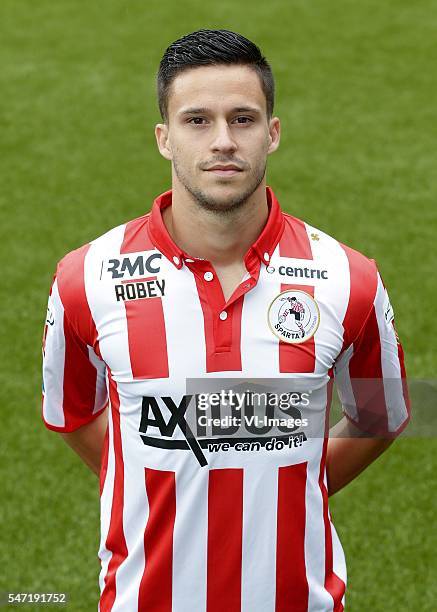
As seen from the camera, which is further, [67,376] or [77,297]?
[67,376]

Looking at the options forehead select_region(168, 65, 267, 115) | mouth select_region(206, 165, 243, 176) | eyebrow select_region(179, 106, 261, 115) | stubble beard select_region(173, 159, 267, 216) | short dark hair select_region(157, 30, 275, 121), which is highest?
short dark hair select_region(157, 30, 275, 121)

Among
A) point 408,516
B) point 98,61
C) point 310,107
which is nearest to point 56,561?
point 408,516

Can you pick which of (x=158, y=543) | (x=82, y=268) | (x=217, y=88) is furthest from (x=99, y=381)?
(x=217, y=88)

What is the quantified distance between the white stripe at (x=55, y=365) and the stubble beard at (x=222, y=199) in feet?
1.40

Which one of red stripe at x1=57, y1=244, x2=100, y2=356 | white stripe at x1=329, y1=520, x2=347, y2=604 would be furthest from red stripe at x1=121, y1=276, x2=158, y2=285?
white stripe at x1=329, y1=520, x2=347, y2=604

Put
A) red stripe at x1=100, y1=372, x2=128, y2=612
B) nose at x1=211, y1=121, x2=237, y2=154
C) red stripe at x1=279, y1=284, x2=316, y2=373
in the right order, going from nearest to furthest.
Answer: nose at x1=211, y1=121, x2=237, y2=154 < red stripe at x1=279, y1=284, x2=316, y2=373 < red stripe at x1=100, y1=372, x2=128, y2=612

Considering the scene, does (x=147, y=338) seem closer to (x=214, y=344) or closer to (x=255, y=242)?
(x=214, y=344)

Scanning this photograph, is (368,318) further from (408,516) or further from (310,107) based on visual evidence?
(310,107)

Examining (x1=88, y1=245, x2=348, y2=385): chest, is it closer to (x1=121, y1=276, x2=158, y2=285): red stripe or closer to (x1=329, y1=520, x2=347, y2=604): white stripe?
(x1=121, y1=276, x2=158, y2=285): red stripe

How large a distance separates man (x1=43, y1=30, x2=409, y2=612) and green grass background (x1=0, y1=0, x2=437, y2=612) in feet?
5.57

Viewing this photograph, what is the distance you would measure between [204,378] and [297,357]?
21cm

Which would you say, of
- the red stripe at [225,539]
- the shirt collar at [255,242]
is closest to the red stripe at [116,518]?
the red stripe at [225,539]

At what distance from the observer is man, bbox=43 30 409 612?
88.0 inches

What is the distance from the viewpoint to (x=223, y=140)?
2.16 metres
